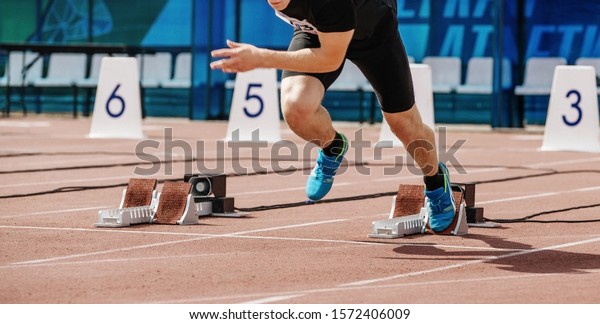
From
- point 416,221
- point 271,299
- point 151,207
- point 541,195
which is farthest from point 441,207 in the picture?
point 541,195

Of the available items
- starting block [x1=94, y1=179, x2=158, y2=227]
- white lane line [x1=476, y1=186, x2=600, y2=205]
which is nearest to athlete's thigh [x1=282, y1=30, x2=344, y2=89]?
starting block [x1=94, y1=179, x2=158, y2=227]

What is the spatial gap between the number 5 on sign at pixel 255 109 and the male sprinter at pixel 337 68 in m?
9.72

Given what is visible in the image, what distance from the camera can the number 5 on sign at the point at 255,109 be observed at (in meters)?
18.4

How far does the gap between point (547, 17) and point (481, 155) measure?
713 cm

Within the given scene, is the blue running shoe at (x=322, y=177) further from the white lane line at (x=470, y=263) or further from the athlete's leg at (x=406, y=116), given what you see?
the white lane line at (x=470, y=263)

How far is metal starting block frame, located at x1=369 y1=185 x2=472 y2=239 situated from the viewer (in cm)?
839

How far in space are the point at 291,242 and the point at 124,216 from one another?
1289 mm

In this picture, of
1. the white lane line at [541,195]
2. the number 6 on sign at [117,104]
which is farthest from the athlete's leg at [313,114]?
the number 6 on sign at [117,104]

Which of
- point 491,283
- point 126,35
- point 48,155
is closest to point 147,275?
point 491,283

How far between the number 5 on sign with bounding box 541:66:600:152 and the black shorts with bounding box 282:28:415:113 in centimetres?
911

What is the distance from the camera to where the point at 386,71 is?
8.17 meters

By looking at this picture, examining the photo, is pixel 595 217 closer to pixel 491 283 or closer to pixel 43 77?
pixel 491 283

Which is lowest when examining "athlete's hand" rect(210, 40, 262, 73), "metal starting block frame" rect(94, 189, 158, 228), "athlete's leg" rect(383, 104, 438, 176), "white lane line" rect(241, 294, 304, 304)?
"white lane line" rect(241, 294, 304, 304)

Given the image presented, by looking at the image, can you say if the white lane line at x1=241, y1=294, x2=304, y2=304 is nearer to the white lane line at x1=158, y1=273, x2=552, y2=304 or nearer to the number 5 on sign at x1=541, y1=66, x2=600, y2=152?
the white lane line at x1=158, y1=273, x2=552, y2=304
